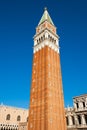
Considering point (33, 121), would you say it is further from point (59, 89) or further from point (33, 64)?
point (33, 64)

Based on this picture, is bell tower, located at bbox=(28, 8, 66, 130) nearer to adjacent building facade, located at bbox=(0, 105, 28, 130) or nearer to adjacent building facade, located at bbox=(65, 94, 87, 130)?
adjacent building facade, located at bbox=(65, 94, 87, 130)

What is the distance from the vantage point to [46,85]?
36.4 metres

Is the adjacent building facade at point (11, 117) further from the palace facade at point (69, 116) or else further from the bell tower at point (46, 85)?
the bell tower at point (46, 85)

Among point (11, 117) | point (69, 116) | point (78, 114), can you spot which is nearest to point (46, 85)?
point (78, 114)

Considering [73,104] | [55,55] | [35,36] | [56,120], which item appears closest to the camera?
[56,120]

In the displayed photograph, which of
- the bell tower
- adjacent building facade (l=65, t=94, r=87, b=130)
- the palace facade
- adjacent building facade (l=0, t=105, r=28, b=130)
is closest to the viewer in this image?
the bell tower

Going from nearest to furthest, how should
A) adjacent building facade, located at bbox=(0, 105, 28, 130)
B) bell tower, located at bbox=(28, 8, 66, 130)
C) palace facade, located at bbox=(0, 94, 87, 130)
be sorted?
bell tower, located at bbox=(28, 8, 66, 130) < palace facade, located at bbox=(0, 94, 87, 130) < adjacent building facade, located at bbox=(0, 105, 28, 130)

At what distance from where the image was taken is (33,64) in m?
44.9

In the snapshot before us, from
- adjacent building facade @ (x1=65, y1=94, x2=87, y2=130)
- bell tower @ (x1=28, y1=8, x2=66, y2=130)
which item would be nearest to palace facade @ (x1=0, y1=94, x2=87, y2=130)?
adjacent building facade @ (x1=65, y1=94, x2=87, y2=130)

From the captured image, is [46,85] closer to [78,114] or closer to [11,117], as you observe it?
[78,114]

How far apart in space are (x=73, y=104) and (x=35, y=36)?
81.1 feet

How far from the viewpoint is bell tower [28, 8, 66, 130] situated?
3381 cm

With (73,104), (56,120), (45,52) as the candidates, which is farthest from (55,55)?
(56,120)

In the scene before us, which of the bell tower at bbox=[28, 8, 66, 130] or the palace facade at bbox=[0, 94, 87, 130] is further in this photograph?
the palace facade at bbox=[0, 94, 87, 130]
